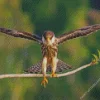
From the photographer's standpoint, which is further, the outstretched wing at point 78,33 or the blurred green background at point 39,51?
the blurred green background at point 39,51

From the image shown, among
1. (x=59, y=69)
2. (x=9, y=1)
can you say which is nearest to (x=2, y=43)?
(x=9, y=1)

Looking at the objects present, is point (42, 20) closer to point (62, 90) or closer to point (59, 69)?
point (62, 90)

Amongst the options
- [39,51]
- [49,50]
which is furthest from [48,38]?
[39,51]

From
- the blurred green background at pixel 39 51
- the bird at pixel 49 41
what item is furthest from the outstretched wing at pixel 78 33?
the blurred green background at pixel 39 51

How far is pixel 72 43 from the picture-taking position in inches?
534

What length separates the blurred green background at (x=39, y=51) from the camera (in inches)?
500

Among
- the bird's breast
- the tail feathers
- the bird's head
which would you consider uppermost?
the bird's head

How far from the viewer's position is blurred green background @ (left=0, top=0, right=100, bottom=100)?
12711 millimetres

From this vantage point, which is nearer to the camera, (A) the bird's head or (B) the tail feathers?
(A) the bird's head

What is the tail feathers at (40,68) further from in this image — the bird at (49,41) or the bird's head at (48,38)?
the bird's head at (48,38)

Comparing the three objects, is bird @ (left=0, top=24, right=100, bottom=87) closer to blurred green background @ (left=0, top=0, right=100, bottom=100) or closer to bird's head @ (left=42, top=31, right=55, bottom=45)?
bird's head @ (left=42, top=31, right=55, bottom=45)

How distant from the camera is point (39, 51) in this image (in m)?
12.7

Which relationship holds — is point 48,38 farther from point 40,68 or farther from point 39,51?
point 39,51

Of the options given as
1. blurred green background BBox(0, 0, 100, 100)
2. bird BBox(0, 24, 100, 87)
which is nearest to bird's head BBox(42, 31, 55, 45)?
bird BBox(0, 24, 100, 87)
